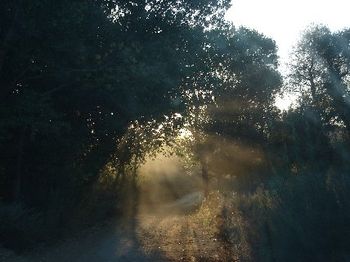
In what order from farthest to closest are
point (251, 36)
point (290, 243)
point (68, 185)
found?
point (251, 36) → point (68, 185) → point (290, 243)

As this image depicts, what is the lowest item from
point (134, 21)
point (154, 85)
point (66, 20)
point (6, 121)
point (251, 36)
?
point (6, 121)

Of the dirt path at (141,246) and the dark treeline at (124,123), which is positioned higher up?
the dark treeline at (124,123)

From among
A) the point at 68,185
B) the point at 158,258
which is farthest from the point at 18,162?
the point at 158,258

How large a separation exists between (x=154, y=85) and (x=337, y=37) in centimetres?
2355

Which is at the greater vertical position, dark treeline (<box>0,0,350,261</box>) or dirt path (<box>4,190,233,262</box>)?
dark treeline (<box>0,0,350,261</box>)

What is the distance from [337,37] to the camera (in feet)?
120

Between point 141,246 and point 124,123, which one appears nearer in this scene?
point 141,246

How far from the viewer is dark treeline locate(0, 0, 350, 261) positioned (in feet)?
30.5

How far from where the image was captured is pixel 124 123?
62.8ft

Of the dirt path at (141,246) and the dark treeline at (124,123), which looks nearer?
the dark treeline at (124,123)

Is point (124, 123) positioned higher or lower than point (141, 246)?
higher

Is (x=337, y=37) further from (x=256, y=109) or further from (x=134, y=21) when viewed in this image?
(x=134, y=21)

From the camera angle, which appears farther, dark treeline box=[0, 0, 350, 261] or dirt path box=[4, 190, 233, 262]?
dirt path box=[4, 190, 233, 262]

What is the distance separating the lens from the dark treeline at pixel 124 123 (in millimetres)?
9297
